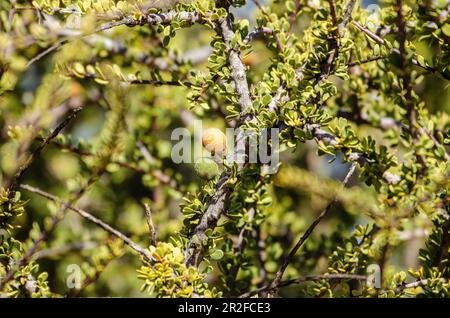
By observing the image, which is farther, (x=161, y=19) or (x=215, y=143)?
(x=215, y=143)

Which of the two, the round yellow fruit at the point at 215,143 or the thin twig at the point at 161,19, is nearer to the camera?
the thin twig at the point at 161,19

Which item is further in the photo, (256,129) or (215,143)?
(215,143)

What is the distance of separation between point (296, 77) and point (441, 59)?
0.89ft

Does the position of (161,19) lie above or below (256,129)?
above

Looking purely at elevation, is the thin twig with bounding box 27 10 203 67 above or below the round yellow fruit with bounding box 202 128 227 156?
above

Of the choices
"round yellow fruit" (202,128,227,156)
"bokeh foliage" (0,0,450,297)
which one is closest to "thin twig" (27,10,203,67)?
"bokeh foliage" (0,0,450,297)

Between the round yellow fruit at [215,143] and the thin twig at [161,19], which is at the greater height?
the thin twig at [161,19]

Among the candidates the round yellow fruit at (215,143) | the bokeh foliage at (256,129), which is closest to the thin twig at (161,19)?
the bokeh foliage at (256,129)

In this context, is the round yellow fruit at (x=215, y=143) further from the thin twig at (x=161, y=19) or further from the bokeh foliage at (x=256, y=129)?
the thin twig at (x=161, y=19)

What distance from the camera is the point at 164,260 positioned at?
Answer: 87 cm

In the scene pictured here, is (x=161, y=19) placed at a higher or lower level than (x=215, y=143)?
higher

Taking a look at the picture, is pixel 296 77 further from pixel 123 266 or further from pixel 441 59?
pixel 123 266

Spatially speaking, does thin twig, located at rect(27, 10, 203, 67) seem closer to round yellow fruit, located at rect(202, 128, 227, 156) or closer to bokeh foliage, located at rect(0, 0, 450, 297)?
bokeh foliage, located at rect(0, 0, 450, 297)
